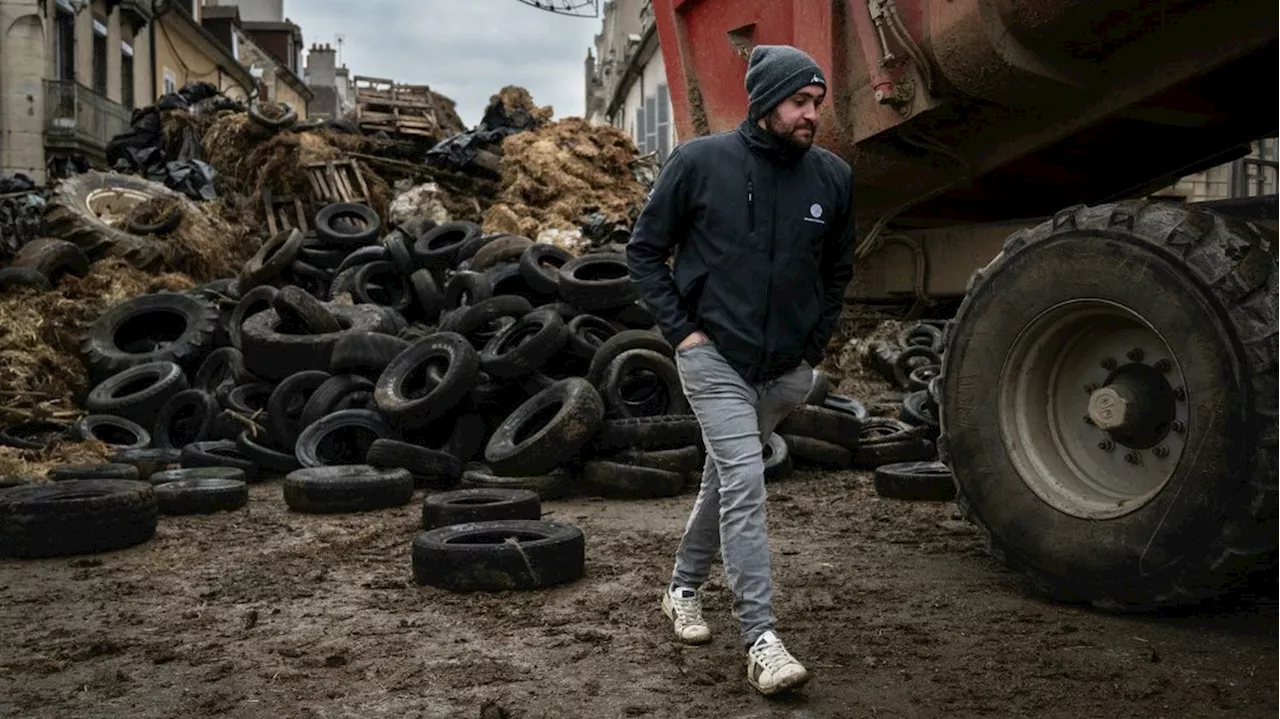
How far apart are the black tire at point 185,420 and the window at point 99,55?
25379 millimetres

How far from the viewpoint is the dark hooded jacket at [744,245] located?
3.73 meters

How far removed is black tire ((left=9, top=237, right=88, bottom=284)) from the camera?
529 inches

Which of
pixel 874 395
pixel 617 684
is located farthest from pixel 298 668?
pixel 874 395

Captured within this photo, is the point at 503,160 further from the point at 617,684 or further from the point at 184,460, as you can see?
the point at 617,684

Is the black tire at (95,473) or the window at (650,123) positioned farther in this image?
the window at (650,123)

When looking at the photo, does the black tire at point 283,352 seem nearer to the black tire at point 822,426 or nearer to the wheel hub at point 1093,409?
the black tire at point 822,426

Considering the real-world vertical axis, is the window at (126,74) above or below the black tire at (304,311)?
above

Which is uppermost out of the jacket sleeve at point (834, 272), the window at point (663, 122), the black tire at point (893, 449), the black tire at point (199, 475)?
the window at point (663, 122)

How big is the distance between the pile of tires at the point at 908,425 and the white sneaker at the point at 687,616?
1.59 meters

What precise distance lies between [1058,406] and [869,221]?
192 centimetres

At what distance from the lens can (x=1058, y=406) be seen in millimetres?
4648

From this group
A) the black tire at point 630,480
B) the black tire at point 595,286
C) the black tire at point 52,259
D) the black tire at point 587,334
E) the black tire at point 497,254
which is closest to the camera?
the black tire at point 630,480

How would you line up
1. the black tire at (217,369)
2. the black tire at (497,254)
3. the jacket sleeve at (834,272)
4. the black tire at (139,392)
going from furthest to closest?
1. the black tire at (497,254)
2. the black tire at (217,369)
3. the black tire at (139,392)
4. the jacket sleeve at (834,272)

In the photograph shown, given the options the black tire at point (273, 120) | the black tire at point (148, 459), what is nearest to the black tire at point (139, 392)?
the black tire at point (148, 459)
